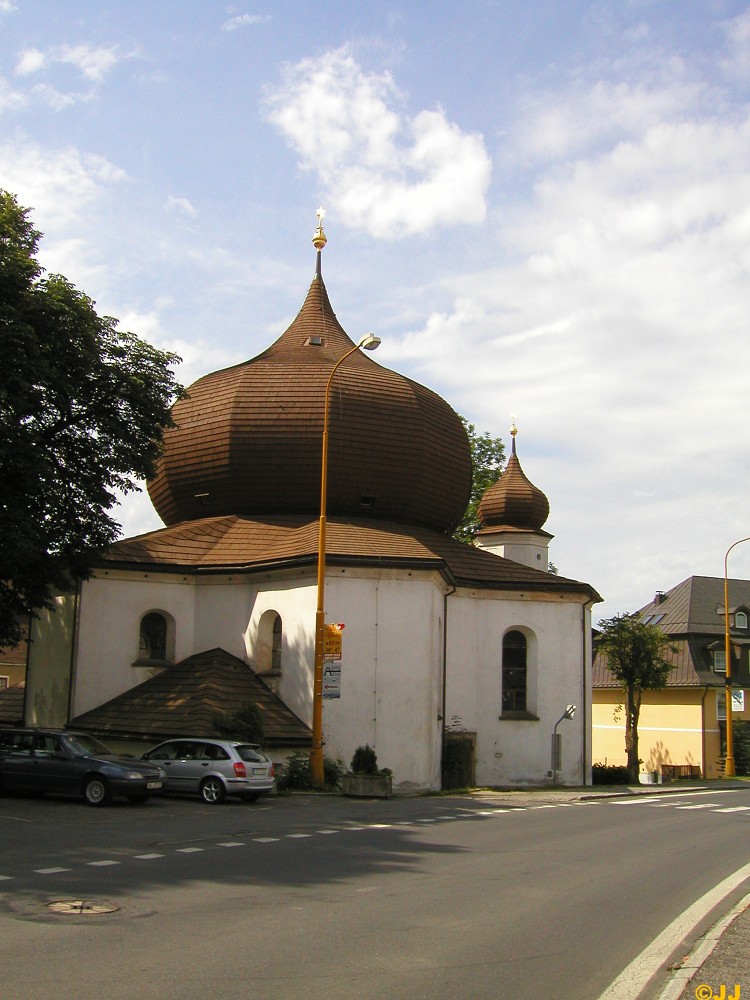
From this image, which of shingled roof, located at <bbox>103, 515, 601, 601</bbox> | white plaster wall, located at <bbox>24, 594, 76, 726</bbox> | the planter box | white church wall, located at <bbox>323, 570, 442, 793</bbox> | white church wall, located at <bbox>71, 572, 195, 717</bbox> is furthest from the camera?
white plaster wall, located at <bbox>24, 594, 76, 726</bbox>

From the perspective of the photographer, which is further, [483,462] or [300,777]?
[483,462]

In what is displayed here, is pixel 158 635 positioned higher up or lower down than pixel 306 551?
lower down

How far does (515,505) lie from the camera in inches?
1565

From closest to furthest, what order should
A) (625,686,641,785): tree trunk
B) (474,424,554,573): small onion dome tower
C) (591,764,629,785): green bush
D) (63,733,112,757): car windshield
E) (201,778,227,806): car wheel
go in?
(63,733,112,757): car windshield
(201,778,227,806): car wheel
(591,764,629,785): green bush
(625,686,641,785): tree trunk
(474,424,554,573): small onion dome tower

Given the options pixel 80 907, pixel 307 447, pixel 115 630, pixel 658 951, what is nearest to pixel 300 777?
pixel 115 630

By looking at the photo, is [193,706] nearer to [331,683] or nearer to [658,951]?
[331,683]

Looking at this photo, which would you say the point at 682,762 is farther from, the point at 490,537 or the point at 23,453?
the point at 23,453

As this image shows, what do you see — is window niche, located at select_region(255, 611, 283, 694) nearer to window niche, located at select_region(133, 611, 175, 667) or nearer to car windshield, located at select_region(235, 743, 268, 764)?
window niche, located at select_region(133, 611, 175, 667)

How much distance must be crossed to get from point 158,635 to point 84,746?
10705 millimetres

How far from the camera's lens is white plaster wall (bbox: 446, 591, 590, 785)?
30.4 meters

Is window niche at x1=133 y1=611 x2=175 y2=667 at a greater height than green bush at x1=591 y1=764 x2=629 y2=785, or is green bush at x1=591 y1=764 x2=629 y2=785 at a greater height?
window niche at x1=133 y1=611 x2=175 y2=667

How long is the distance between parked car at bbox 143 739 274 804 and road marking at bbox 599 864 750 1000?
10.2m

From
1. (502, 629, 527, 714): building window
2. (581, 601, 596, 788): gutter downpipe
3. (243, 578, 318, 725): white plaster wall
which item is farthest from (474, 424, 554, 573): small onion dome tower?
(243, 578, 318, 725): white plaster wall

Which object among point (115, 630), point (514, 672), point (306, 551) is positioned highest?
point (306, 551)
